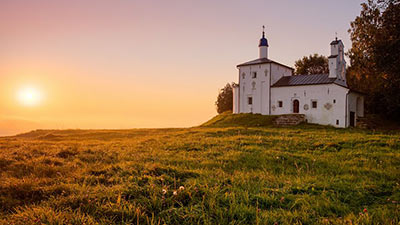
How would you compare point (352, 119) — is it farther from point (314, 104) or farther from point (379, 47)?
point (379, 47)

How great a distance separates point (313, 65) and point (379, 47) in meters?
28.5

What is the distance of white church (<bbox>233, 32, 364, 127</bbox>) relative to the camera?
33.9 m

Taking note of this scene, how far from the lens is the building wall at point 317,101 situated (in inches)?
1316

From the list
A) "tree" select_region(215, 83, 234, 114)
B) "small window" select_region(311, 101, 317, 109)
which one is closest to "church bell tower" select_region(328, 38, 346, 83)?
"small window" select_region(311, 101, 317, 109)

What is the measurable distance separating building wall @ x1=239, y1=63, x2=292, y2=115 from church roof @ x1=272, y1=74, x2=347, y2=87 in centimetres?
111

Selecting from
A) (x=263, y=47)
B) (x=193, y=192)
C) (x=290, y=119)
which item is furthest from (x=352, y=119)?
(x=193, y=192)

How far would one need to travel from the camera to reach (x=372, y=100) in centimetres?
3916

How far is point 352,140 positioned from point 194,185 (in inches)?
434

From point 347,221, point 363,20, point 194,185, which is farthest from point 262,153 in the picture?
point 363,20

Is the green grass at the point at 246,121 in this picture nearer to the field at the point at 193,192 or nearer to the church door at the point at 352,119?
the church door at the point at 352,119

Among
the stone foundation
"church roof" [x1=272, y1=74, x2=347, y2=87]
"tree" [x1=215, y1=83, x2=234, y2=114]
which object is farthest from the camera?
"tree" [x1=215, y1=83, x2=234, y2=114]

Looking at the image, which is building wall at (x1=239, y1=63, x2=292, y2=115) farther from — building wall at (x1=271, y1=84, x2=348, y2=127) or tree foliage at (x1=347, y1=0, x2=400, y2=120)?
tree foliage at (x1=347, y1=0, x2=400, y2=120)

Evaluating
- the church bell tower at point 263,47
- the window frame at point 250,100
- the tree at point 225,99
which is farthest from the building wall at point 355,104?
the tree at point 225,99

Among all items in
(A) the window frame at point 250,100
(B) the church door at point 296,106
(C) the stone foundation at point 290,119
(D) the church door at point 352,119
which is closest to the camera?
(C) the stone foundation at point 290,119
